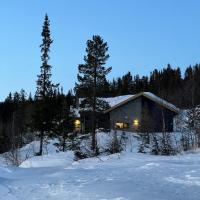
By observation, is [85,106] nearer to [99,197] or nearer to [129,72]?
[99,197]

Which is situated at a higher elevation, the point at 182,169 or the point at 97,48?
the point at 97,48

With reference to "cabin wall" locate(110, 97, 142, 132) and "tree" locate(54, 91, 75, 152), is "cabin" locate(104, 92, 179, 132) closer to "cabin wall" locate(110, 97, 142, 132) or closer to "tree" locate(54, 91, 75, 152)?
"cabin wall" locate(110, 97, 142, 132)

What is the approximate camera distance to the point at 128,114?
63.4m

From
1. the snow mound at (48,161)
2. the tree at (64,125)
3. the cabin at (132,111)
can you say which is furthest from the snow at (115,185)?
the cabin at (132,111)

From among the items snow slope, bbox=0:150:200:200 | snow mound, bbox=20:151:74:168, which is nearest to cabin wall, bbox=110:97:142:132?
snow mound, bbox=20:151:74:168

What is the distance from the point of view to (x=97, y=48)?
163 ft

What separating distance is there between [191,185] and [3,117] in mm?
107572

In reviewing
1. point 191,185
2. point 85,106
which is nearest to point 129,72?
point 85,106

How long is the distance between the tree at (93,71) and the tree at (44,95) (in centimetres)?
492

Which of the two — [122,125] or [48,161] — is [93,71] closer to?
[122,125]

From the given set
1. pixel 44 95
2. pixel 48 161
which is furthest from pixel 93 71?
pixel 48 161

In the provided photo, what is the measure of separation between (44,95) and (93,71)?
7.68 meters

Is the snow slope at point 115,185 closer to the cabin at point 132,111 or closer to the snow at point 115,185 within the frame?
the snow at point 115,185

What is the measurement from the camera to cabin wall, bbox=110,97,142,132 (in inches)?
2464
